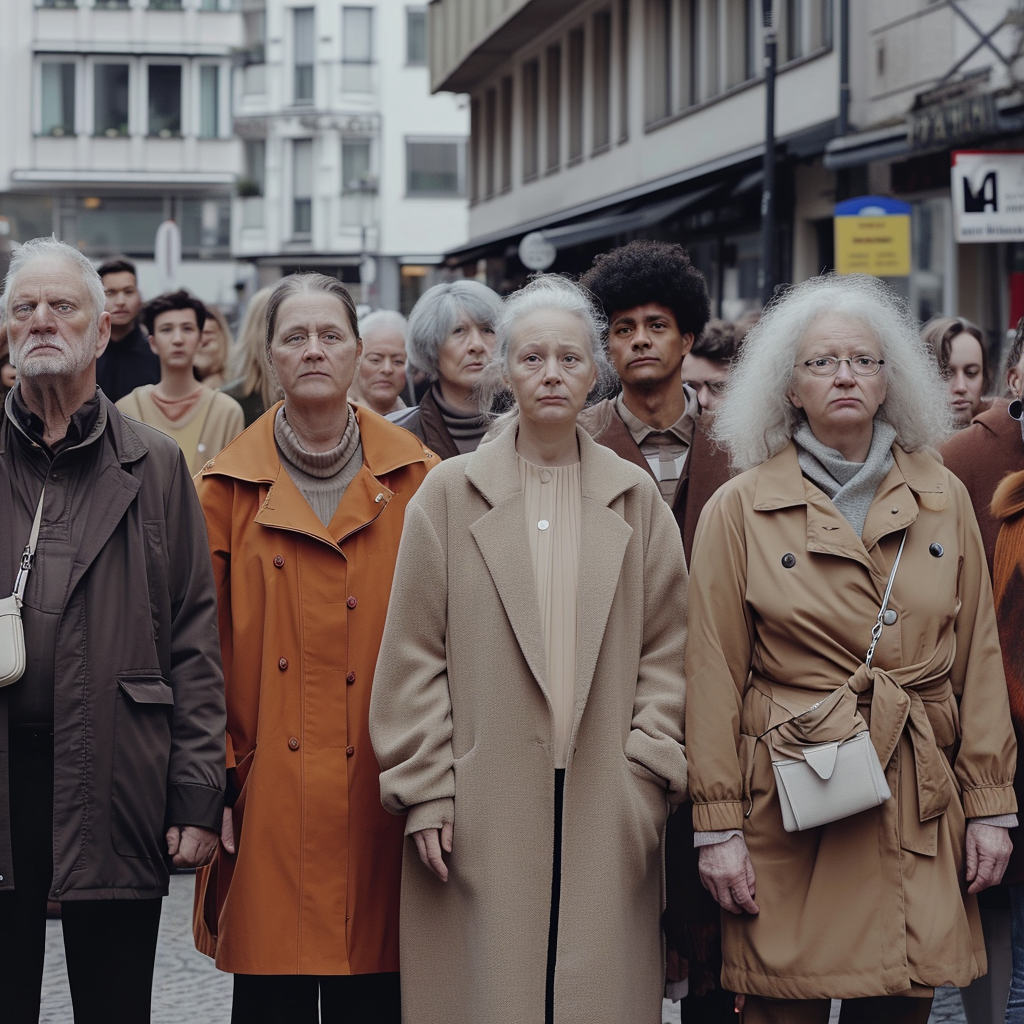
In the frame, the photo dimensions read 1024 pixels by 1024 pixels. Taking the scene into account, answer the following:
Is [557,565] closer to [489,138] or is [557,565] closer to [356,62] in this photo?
[489,138]

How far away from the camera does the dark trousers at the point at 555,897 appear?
14.0 feet

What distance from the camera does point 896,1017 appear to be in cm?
431

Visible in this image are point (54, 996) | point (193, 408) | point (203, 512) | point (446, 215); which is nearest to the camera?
point (203, 512)

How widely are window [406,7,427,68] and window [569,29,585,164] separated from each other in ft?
93.5

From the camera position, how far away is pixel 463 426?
6246 millimetres

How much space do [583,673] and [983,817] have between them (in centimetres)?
101

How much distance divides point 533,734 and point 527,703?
74 millimetres

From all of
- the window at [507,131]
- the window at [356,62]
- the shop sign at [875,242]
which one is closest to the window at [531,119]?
the window at [507,131]

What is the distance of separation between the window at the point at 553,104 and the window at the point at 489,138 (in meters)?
3.94

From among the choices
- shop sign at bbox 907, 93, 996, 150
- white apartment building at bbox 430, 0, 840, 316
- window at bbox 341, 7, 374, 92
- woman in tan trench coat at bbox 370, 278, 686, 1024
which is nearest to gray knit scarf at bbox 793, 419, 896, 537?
woman in tan trench coat at bbox 370, 278, 686, 1024

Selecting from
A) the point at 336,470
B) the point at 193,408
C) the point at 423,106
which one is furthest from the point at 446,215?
the point at 336,470

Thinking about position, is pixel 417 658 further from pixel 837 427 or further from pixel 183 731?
pixel 837 427

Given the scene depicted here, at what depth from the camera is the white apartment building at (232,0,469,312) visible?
2168 inches

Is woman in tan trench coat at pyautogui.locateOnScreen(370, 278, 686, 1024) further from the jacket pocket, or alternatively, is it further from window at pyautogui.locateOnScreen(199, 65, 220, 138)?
window at pyautogui.locateOnScreen(199, 65, 220, 138)
